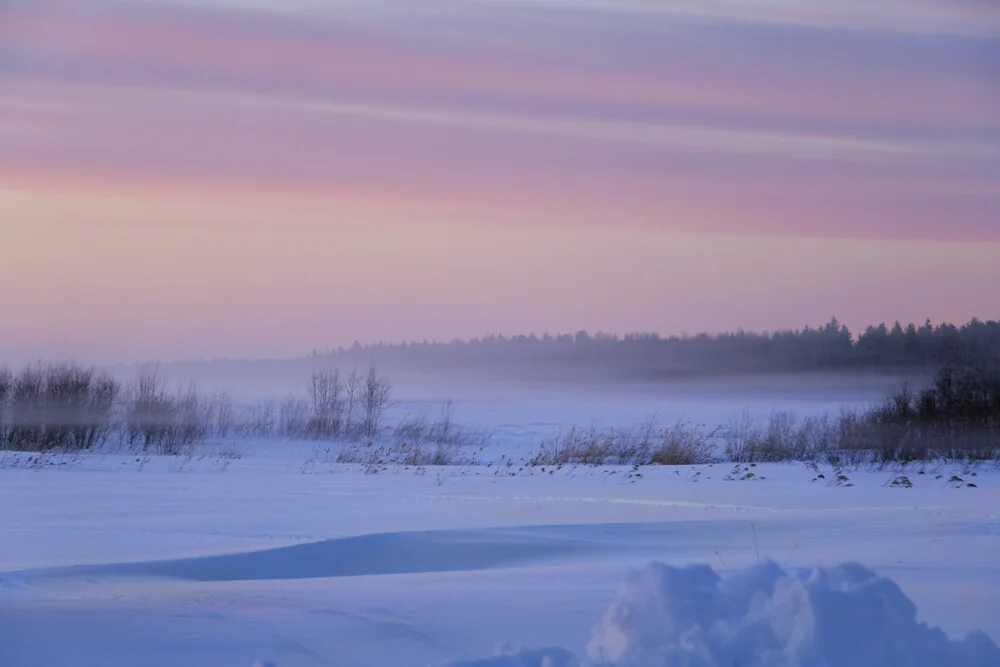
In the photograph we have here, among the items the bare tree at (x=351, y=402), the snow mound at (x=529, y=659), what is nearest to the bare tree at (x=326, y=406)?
the bare tree at (x=351, y=402)

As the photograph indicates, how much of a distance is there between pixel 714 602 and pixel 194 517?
290 inches

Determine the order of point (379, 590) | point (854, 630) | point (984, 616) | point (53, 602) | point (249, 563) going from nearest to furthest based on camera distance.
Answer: point (854, 630), point (984, 616), point (53, 602), point (379, 590), point (249, 563)

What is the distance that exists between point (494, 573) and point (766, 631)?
2951 millimetres

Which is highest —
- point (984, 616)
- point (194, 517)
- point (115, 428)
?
point (984, 616)

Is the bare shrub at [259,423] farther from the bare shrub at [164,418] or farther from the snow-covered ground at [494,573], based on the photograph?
the snow-covered ground at [494,573]

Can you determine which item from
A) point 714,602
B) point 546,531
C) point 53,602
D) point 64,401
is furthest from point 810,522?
point 64,401

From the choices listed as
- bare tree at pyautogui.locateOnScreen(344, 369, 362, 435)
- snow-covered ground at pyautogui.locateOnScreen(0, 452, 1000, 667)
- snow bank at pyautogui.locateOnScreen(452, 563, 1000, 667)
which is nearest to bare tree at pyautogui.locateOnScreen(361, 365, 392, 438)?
bare tree at pyautogui.locateOnScreen(344, 369, 362, 435)

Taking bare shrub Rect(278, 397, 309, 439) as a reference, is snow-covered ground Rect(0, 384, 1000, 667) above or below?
above

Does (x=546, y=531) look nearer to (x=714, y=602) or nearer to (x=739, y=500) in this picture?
(x=739, y=500)

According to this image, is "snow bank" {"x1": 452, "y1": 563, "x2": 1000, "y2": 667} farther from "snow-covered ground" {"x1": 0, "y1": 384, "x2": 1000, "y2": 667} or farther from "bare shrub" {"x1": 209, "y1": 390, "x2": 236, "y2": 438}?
"bare shrub" {"x1": 209, "y1": 390, "x2": 236, "y2": 438}

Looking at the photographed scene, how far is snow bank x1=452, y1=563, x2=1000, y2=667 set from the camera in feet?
11.3

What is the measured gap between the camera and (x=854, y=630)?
3.55 metres

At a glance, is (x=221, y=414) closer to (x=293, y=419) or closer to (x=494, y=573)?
(x=293, y=419)

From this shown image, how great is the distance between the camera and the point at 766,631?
355 centimetres
